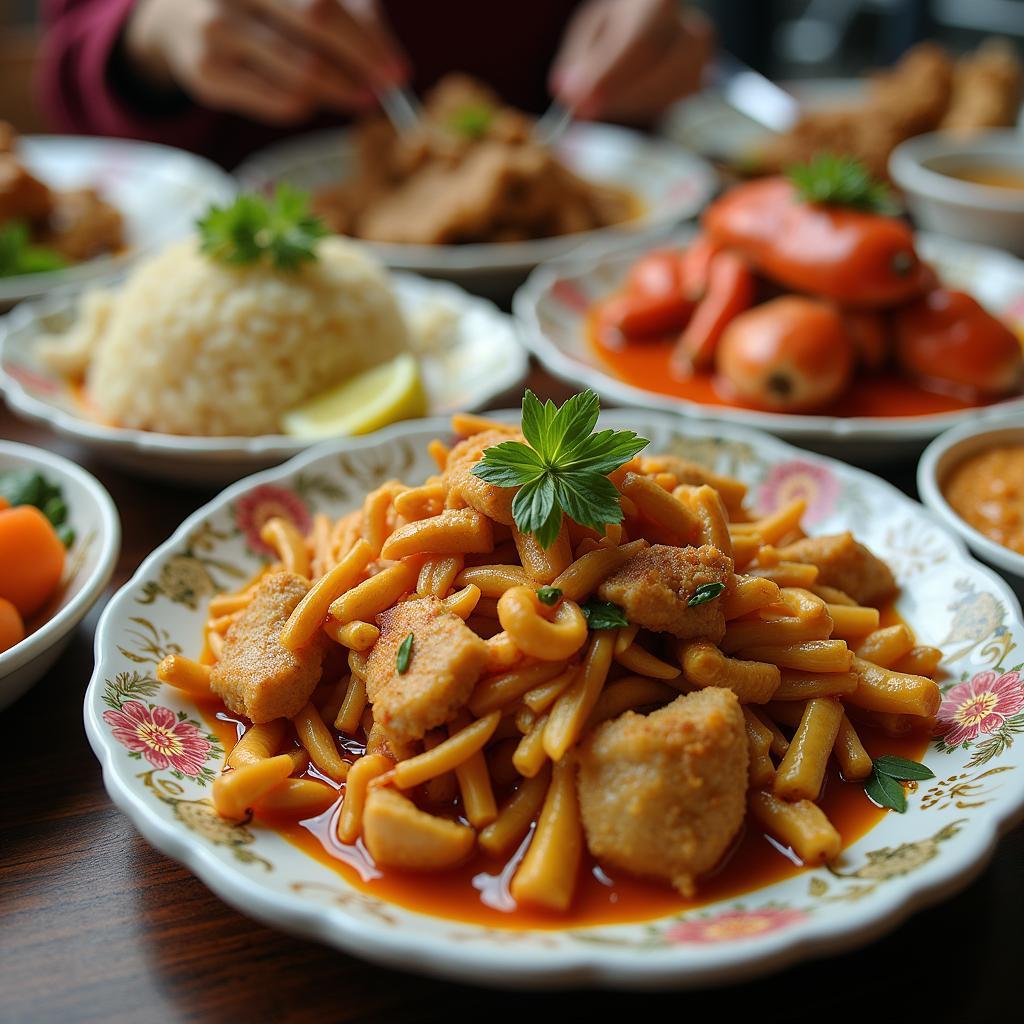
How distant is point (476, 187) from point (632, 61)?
113cm

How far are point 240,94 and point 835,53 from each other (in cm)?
946

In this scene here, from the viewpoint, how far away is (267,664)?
146 cm

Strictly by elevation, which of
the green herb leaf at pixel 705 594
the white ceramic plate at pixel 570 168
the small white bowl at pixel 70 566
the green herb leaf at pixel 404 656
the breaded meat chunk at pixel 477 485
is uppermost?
the breaded meat chunk at pixel 477 485

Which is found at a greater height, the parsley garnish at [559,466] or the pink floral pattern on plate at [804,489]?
the parsley garnish at [559,466]

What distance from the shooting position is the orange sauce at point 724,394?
2.65 meters

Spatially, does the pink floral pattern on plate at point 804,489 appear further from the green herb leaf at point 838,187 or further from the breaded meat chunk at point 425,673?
the green herb leaf at point 838,187

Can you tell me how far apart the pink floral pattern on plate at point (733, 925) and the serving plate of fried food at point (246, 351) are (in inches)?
56.4

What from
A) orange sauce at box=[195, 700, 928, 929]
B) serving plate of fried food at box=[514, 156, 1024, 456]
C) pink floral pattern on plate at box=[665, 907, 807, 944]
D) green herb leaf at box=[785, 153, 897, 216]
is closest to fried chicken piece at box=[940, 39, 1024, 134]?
serving plate of fried food at box=[514, 156, 1024, 456]

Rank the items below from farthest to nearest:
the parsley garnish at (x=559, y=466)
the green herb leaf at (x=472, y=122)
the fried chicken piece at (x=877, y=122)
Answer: the fried chicken piece at (x=877, y=122) → the green herb leaf at (x=472, y=122) → the parsley garnish at (x=559, y=466)

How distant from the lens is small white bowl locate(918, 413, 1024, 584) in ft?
5.90

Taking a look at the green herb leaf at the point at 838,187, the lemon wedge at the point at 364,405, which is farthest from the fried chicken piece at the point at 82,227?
the green herb leaf at the point at 838,187

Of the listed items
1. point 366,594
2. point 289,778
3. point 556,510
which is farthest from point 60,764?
point 556,510

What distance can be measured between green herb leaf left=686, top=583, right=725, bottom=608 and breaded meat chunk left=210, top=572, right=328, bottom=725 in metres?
0.55

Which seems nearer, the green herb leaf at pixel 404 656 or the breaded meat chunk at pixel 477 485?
the green herb leaf at pixel 404 656
